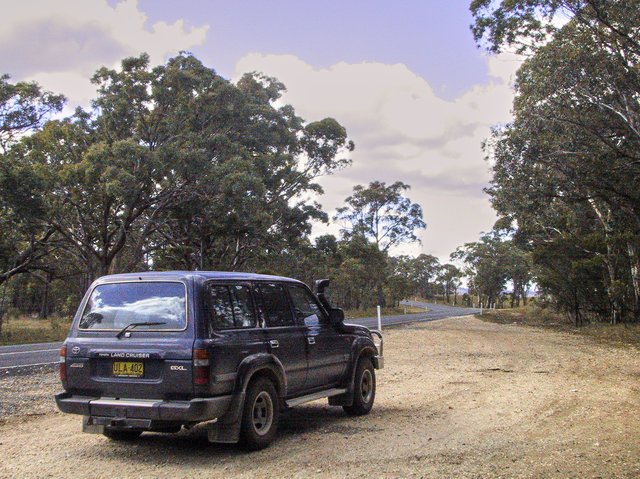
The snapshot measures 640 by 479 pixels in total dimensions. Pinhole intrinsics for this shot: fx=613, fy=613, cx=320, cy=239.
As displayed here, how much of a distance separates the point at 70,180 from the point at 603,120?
2115 cm

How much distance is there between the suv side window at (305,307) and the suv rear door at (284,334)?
0.50 feet

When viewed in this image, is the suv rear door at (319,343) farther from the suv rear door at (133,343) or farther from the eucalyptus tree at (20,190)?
the eucalyptus tree at (20,190)

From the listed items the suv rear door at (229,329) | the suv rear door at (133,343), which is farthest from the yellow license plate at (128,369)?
the suv rear door at (229,329)

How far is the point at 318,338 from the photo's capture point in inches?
295

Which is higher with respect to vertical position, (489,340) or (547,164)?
(547,164)

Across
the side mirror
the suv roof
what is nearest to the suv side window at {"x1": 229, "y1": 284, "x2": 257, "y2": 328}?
the suv roof

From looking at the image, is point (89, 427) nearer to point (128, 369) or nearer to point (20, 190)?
point (128, 369)

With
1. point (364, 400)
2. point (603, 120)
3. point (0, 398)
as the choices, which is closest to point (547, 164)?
point (603, 120)

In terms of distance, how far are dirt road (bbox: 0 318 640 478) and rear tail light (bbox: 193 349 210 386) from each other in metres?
0.81

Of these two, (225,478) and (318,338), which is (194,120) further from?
(225,478)

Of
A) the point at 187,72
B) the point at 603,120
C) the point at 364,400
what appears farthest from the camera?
the point at 187,72

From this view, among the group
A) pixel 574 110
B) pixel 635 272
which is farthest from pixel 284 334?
pixel 635 272

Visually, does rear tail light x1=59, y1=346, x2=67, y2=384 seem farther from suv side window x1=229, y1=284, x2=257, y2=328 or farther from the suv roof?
suv side window x1=229, y1=284, x2=257, y2=328

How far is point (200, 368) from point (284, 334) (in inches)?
56.3
